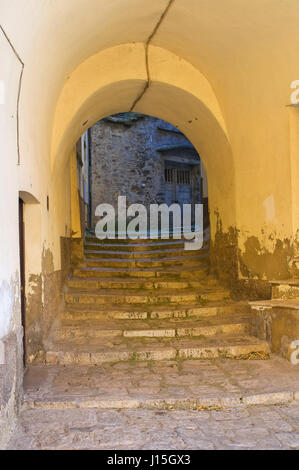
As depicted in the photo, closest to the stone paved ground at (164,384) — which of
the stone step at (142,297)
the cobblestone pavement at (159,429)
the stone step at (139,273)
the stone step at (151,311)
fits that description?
the cobblestone pavement at (159,429)

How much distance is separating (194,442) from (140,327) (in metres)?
2.43

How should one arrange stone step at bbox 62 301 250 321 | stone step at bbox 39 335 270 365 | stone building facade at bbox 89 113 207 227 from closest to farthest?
1. stone step at bbox 39 335 270 365
2. stone step at bbox 62 301 250 321
3. stone building facade at bbox 89 113 207 227

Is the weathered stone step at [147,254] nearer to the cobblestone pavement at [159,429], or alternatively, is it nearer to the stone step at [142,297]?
the stone step at [142,297]

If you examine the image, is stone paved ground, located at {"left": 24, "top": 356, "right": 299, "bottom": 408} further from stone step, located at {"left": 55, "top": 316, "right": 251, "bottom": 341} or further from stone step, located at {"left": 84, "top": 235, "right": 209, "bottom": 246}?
stone step, located at {"left": 84, "top": 235, "right": 209, "bottom": 246}

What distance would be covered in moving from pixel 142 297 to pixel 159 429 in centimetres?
311

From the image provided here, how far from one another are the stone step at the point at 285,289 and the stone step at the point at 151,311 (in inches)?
37.9

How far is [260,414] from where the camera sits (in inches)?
117

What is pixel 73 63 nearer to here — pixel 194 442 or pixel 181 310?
pixel 181 310

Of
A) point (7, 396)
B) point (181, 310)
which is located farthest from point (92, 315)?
point (7, 396)

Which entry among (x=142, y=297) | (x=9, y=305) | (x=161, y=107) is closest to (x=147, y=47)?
(x=161, y=107)

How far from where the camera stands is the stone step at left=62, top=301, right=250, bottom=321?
17.2 feet

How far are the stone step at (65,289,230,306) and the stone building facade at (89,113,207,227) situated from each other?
25.9ft

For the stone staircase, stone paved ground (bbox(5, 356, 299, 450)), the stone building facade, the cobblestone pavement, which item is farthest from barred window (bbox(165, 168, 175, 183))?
the cobblestone pavement

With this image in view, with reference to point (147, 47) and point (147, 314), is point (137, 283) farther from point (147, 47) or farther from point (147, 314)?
point (147, 47)
